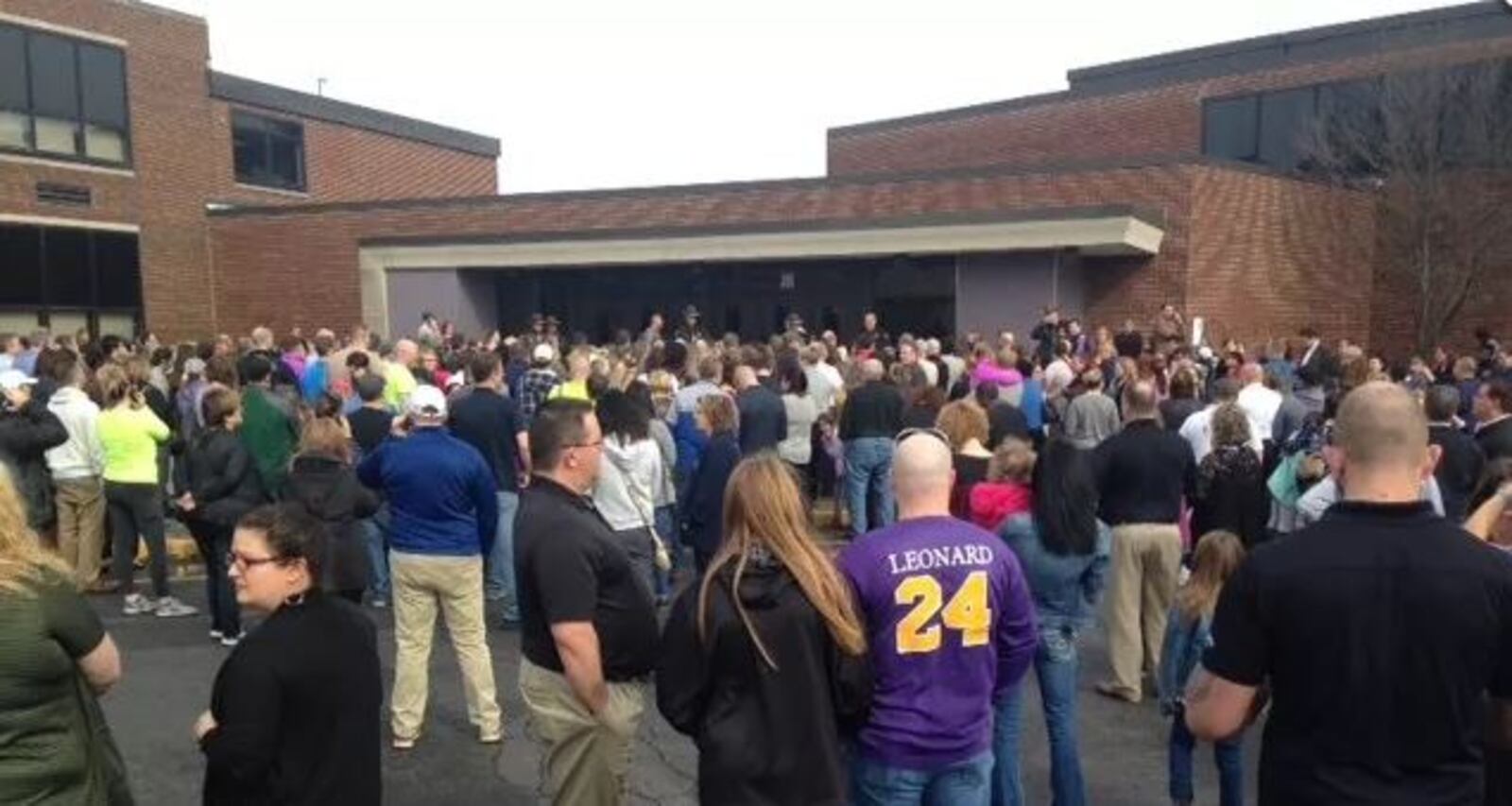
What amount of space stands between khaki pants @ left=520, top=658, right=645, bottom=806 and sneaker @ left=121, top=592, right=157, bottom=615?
5831 mm

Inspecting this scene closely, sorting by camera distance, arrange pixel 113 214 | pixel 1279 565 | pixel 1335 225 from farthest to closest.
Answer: pixel 113 214 → pixel 1335 225 → pixel 1279 565

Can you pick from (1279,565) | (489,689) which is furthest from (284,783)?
(489,689)

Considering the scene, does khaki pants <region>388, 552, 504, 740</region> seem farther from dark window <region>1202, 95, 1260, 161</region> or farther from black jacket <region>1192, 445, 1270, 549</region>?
dark window <region>1202, 95, 1260, 161</region>

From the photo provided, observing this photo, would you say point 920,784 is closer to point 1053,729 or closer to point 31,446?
point 1053,729

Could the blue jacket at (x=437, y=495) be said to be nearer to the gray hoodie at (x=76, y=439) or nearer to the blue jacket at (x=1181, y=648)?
the blue jacket at (x=1181, y=648)

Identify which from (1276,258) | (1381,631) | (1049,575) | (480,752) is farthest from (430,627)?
(1276,258)

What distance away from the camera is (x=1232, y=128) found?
1052 inches

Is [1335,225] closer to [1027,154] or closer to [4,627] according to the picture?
[1027,154]

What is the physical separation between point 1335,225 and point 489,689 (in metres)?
20.5

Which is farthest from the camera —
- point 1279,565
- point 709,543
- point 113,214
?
point 113,214

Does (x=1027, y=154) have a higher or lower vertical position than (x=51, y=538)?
higher

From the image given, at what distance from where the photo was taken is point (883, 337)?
685 inches

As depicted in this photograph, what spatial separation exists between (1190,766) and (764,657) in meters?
2.81

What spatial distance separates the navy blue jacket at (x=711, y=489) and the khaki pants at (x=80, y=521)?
4.60 m
